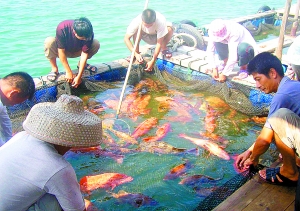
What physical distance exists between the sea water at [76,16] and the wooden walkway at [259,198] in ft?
29.4

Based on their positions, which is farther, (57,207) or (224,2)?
(224,2)

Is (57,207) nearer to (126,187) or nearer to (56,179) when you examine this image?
(56,179)

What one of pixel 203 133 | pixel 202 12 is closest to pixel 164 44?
pixel 203 133

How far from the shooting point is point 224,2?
26375 millimetres

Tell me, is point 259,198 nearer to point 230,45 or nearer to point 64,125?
point 64,125

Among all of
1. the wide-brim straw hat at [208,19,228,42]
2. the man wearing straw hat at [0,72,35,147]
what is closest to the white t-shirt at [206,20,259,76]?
the wide-brim straw hat at [208,19,228,42]

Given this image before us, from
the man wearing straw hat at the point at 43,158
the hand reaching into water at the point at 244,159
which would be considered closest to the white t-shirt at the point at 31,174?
the man wearing straw hat at the point at 43,158

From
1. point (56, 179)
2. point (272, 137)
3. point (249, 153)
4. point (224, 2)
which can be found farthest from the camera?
point (224, 2)

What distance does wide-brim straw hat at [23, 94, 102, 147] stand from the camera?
2080 millimetres

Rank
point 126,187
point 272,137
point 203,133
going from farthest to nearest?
1. point 203,133
2. point 126,187
3. point 272,137

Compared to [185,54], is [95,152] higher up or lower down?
lower down

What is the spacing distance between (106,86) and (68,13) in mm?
12765

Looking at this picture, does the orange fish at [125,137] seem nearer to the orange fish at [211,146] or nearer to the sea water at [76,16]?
the orange fish at [211,146]

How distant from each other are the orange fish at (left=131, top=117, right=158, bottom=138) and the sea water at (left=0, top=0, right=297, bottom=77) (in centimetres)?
609
